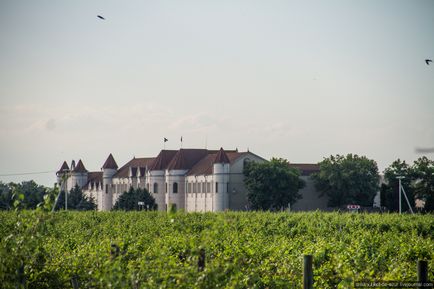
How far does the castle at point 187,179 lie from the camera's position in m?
108

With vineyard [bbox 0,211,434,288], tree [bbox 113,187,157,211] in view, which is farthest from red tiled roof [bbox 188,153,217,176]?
vineyard [bbox 0,211,434,288]

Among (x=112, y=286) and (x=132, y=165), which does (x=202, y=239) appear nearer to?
(x=112, y=286)

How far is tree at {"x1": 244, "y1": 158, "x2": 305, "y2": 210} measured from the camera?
9936cm

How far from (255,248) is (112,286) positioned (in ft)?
40.5

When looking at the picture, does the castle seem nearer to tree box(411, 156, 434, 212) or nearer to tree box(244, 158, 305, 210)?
tree box(244, 158, 305, 210)

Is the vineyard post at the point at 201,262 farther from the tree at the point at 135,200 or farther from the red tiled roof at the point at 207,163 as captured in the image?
the tree at the point at 135,200

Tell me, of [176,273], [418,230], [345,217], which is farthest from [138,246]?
[345,217]

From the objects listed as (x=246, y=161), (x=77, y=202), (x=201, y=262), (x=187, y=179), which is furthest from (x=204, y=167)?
(x=201, y=262)

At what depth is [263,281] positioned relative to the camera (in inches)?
648

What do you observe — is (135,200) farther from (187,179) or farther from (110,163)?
(110,163)

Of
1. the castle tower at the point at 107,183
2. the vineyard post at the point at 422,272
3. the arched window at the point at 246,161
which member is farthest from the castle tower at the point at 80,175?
the vineyard post at the point at 422,272

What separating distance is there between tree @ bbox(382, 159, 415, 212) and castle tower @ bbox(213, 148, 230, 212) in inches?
789

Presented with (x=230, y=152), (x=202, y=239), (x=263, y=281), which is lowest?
(x=263, y=281)

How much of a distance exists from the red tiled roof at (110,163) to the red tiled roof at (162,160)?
13441 millimetres
